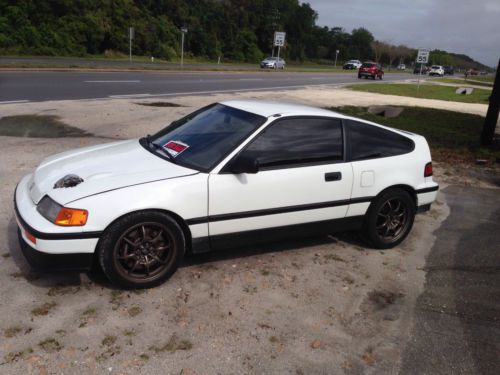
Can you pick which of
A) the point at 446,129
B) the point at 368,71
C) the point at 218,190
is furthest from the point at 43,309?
the point at 368,71

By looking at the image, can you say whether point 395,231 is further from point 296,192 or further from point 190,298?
point 190,298

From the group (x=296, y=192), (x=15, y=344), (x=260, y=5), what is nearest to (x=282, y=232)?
(x=296, y=192)

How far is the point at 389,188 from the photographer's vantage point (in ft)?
15.8

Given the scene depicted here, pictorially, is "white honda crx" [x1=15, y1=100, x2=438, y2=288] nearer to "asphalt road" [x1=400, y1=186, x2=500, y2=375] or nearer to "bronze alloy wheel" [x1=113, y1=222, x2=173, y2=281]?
"bronze alloy wheel" [x1=113, y1=222, x2=173, y2=281]

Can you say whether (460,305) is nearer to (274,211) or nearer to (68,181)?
(274,211)

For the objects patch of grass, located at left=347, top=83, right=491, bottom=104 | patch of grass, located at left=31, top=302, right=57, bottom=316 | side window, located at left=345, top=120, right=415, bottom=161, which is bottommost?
patch of grass, located at left=347, top=83, right=491, bottom=104

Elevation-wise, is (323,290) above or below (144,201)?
below

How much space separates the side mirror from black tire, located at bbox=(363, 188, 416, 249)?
148 cm

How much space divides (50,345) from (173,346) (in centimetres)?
77

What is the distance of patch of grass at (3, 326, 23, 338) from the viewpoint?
312 centimetres

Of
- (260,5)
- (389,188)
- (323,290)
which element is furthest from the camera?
(260,5)

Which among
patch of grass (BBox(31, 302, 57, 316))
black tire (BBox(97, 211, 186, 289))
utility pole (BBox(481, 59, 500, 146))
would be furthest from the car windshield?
utility pole (BBox(481, 59, 500, 146))

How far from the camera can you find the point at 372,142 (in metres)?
4.79

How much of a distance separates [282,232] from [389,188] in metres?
1.27
